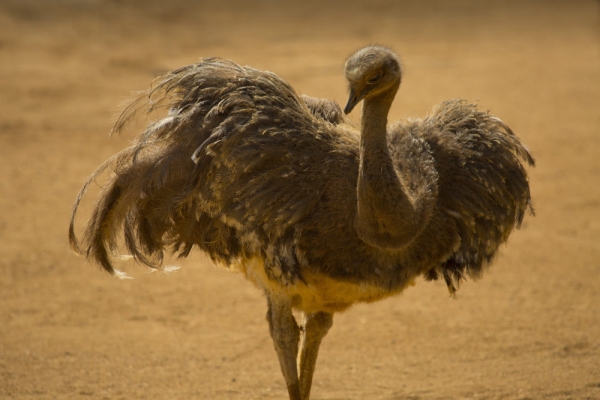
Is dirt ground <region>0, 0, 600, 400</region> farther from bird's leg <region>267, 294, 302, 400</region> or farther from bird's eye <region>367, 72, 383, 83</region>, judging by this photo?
bird's eye <region>367, 72, 383, 83</region>

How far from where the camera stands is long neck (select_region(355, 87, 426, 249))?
388 cm

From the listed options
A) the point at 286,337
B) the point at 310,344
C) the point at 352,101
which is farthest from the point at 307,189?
the point at 310,344

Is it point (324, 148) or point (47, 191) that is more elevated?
point (47, 191)

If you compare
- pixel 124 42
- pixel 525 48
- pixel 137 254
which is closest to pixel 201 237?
pixel 137 254

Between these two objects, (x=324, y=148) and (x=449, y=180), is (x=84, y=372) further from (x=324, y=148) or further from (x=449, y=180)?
(x=449, y=180)

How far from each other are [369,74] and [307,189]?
0.65 m

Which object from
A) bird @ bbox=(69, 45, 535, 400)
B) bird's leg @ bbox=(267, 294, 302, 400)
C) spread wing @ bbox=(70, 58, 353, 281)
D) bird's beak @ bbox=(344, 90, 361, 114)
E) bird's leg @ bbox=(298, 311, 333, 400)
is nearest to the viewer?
bird's beak @ bbox=(344, 90, 361, 114)

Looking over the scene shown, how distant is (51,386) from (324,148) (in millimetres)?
2218

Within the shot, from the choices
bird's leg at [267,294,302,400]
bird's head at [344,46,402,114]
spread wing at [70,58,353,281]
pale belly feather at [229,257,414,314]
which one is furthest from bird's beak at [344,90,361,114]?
bird's leg at [267,294,302,400]

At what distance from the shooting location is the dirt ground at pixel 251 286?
5.39 meters

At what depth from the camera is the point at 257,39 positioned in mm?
14219

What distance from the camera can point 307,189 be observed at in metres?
4.21

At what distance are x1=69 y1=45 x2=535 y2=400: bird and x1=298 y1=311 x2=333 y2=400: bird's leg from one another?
0.27ft

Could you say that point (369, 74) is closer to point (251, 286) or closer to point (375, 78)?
point (375, 78)
